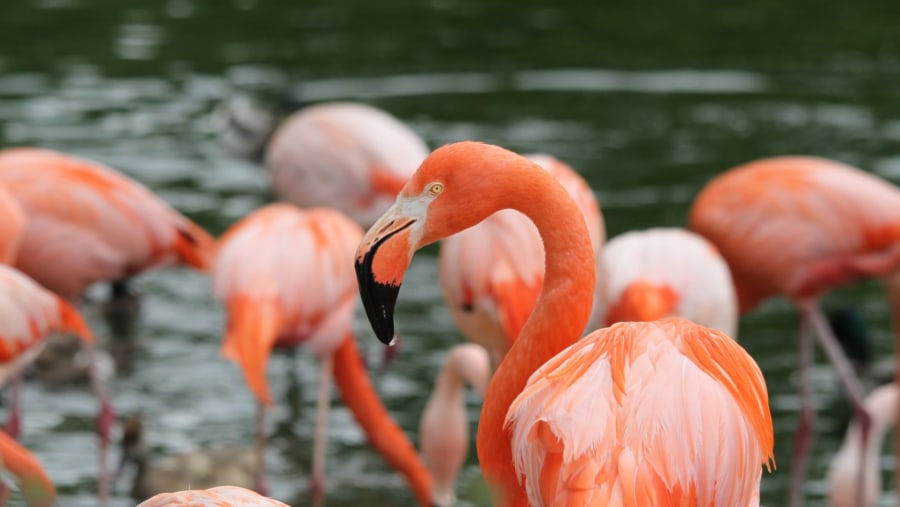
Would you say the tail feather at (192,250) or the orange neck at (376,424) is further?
the tail feather at (192,250)

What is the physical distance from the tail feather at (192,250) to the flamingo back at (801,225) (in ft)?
6.08

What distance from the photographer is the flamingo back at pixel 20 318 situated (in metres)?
4.34

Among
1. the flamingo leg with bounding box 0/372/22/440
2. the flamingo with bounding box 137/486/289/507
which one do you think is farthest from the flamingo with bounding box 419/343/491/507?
the flamingo with bounding box 137/486/289/507

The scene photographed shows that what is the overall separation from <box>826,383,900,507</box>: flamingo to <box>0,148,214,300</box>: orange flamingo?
100 inches

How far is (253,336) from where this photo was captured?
4.73m

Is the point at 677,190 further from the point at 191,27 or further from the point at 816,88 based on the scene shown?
the point at 191,27

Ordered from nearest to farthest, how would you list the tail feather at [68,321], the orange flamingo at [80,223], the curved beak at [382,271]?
the curved beak at [382,271], the tail feather at [68,321], the orange flamingo at [80,223]

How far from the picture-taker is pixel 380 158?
668 cm

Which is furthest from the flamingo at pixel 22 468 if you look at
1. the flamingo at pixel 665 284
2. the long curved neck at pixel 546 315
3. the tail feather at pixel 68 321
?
the flamingo at pixel 665 284

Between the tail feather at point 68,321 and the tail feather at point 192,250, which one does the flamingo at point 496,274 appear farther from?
the tail feather at point 192,250

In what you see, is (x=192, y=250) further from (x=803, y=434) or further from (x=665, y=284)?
(x=803, y=434)

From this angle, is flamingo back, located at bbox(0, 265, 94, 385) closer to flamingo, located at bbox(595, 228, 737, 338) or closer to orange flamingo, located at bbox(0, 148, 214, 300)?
orange flamingo, located at bbox(0, 148, 214, 300)

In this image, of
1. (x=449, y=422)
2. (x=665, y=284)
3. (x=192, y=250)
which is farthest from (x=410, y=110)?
(x=665, y=284)

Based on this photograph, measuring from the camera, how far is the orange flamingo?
546 centimetres
